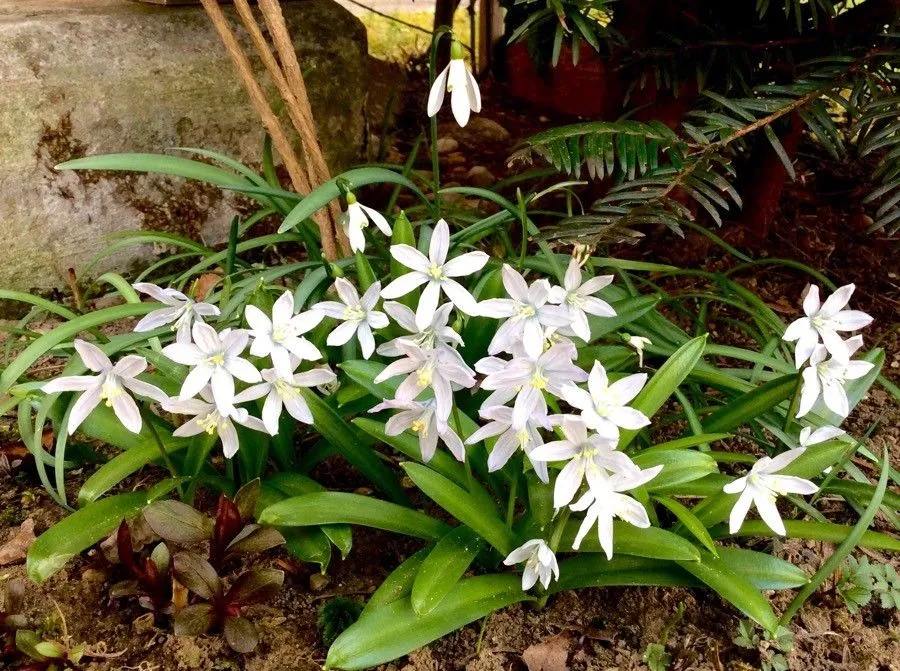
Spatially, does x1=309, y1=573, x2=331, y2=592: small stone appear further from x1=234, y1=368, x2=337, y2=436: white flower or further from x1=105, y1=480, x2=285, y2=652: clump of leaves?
x1=234, y1=368, x2=337, y2=436: white flower

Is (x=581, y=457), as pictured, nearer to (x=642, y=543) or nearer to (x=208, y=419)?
(x=642, y=543)

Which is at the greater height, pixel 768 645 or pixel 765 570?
pixel 765 570

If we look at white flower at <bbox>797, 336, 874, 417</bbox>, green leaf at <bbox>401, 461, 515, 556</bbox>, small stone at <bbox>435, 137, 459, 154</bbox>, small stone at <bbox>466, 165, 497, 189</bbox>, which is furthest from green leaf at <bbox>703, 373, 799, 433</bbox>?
small stone at <bbox>435, 137, 459, 154</bbox>

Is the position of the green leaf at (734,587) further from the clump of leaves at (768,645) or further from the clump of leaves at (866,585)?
the clump of leaves at (866,585)

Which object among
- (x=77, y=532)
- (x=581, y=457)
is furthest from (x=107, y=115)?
(x=581, y=457)

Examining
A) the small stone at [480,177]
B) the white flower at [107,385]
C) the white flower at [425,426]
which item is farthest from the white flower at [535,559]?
the small stone at [480,177]

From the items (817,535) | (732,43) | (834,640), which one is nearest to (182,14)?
(732,43)
